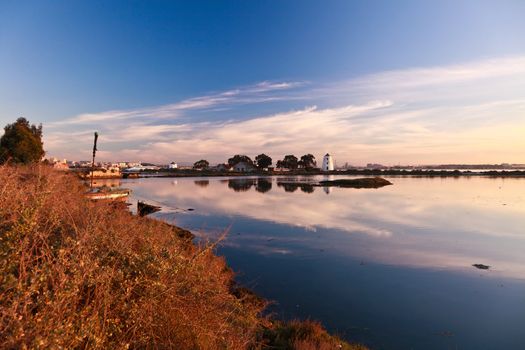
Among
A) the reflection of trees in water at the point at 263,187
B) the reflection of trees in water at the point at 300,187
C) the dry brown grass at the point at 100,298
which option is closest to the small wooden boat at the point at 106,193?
the dry brown grass at the point at 100,298

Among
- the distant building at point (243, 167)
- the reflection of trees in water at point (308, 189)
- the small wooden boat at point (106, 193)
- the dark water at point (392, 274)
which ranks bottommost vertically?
the dark water at point (392, 274)

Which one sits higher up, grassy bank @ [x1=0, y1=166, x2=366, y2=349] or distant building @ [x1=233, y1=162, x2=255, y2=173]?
distant building @ [x1=233, y1=162, x2=255, y2=173]

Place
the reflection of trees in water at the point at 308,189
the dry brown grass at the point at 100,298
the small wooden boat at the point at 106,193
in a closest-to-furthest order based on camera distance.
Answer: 1. the dry brown grass at the point at 100,298
2. the small wooden boat at the point at 106,193
3. the reflection of trees in water at the point at 308,189

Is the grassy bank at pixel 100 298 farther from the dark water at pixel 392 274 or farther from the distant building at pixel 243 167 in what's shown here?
the distant building at pixel 243 167

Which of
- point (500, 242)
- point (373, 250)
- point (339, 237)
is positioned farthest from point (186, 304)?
point (500, 242)

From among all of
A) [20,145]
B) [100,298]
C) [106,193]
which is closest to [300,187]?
[106,193]

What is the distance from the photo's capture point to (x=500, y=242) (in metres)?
17.6

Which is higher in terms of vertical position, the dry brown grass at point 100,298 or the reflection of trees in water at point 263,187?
the dry brown grass at point 100,298

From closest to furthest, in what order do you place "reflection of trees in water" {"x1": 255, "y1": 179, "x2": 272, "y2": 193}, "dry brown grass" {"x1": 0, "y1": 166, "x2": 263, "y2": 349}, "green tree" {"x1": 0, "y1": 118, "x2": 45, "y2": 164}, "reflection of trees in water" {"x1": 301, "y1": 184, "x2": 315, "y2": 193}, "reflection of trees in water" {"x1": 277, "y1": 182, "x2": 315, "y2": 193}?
"dry brown grass" {"x1": 0, "y1": 166, "x2": 263, "y2": 349} < "green tree" {"x1": 0, "y1": 118, "x2": 45, "y2": 164} < "reflection of trees in water" {"x1": 301, "y1": 184, "x2": 315, "y2": 193} < "reflection of trees in water" {"x1": 277, "y1": 182, "x2": 315, "y2": 193} < "reflection of trees in water" {"x1": 255, "y1": 179, "x2": 272, "y2": 193}

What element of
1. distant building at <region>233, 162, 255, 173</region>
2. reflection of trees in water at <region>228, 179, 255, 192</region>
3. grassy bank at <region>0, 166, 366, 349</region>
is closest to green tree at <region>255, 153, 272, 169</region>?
distant building at <region>233, 162, 255, 173</region>

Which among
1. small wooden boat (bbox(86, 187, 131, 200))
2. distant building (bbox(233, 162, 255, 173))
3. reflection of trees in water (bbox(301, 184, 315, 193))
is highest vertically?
distant building (bbox(233, 162, 255, 173))

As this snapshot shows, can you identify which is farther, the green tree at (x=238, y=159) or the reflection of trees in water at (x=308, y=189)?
Answer: the green tree at (x=238, y=159)

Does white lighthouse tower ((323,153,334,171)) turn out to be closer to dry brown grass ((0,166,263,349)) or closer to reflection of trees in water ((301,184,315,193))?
reflection of trees in water ((301,184,315,193))

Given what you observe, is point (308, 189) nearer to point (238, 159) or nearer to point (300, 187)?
point (300, 187)
